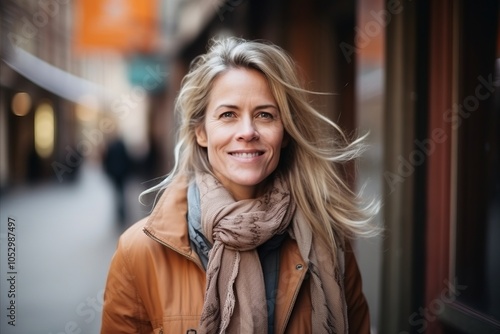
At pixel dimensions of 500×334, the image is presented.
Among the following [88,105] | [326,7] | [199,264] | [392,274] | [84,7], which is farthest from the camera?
[88,105]

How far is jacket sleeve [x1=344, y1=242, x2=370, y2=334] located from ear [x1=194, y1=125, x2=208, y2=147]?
82 centimetres

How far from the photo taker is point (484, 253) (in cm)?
349

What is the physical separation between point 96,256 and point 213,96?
6310 millimetres

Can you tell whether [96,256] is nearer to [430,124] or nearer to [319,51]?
[319,51]

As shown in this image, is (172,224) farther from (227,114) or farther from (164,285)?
(227,114)

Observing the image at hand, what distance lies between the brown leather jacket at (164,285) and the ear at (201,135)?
1.17ft

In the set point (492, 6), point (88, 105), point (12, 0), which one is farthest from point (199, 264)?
point (88, 105)

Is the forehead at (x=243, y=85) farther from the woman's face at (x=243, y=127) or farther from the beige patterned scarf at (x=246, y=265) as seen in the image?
the beige patterned scarf at (x=246, y=265)

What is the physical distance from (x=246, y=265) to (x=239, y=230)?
0.15m

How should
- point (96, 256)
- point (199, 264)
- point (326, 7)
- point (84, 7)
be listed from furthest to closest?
point (96, 256) < point (84, 7) < point (326, 7) < point (199, 264)

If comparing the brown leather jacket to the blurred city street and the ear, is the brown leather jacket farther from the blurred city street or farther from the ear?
the blurred city street

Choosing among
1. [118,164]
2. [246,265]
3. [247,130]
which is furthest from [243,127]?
[118,164]

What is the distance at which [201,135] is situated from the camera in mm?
2508

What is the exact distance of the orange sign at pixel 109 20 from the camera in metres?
7.46
